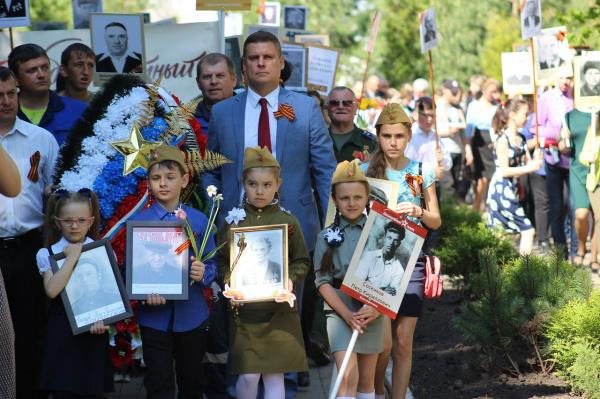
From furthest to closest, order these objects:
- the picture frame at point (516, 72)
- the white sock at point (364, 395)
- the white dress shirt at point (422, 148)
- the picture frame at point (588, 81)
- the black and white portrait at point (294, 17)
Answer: the black and white portrait at point (294, 17) < the picture frame at point (516, 72) < the white dress shirt at point (422, 148) < the picture frame at point (588, 81) < the white sock at point (364, 395)

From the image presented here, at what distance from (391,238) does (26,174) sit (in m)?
2.21

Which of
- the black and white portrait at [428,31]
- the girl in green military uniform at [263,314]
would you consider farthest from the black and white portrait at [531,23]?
the girl in green military uniform at [263,314]

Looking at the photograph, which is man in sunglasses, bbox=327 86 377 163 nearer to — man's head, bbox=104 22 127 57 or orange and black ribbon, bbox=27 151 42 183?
man's head, bbox=104 22 127 57

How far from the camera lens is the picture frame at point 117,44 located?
34.0 ft

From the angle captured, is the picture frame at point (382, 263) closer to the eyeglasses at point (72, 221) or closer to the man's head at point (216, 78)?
the eyeglasses at point (72, 221)

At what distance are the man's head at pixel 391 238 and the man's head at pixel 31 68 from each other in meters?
2.66

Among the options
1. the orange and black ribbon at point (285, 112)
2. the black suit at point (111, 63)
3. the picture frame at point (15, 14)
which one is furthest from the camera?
the black suit at point (111, 63)

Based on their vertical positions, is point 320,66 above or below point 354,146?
above

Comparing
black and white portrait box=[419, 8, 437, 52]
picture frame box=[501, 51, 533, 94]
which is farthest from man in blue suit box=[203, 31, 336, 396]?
picture frame box=[501, 51, 533, 94]

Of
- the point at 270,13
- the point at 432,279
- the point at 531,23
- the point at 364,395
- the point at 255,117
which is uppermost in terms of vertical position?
the point at 270,13

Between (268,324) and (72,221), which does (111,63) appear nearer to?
(72,221)

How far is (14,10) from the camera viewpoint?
10.0 meters

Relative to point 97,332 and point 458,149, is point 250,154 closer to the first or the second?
point 97,332

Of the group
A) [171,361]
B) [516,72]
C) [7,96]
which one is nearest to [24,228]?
[7,96]
